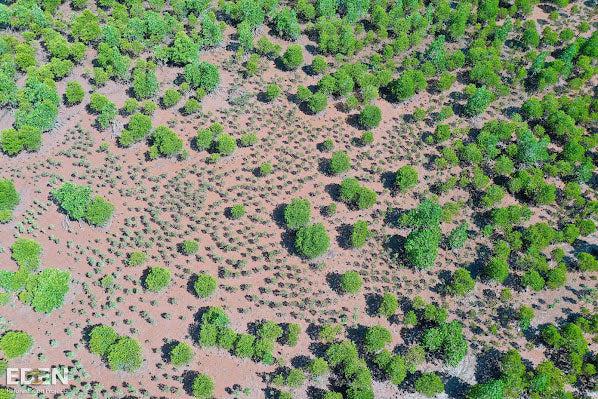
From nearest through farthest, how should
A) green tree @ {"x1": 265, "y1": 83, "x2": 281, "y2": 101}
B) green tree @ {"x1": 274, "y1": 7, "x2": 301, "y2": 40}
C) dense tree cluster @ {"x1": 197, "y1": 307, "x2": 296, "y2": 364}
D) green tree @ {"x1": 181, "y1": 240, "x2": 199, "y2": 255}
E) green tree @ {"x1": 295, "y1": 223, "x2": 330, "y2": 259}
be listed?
dense tree cluster @ {"x1": 197, "y1": 307, "x2": 296, "y2": 364}, green tree @ {"x1": 295, "y1": 223, "x2": 330, "y2": 259}, green tree @ {"x1": 181, "y1": 240, "x2": 199, "y2": 255}, green tree @ {"x1": 265, "y1": 83, "x2": 281, "y2": 101}, green tree @ {"x1": 274, "y1": 7, "x2": 301, "y2": 40}

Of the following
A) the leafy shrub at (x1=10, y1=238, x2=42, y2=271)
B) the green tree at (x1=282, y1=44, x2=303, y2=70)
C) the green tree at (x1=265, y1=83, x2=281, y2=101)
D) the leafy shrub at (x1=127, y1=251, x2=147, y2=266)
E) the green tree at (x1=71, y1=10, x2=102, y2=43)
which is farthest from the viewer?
the green tree at (x1=71, y1=10, x2=102, y2=43)

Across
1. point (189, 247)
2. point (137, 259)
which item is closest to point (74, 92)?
point (137, 259)

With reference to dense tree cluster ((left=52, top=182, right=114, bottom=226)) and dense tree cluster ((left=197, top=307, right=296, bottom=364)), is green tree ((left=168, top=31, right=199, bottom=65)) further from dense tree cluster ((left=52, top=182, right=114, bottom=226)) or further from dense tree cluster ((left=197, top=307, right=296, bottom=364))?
dense tree cluster ((left=197, top=307, right=296, bottom=364))

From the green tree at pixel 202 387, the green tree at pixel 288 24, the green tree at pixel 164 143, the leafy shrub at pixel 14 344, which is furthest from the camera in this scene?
the green tree at pixel 288 24

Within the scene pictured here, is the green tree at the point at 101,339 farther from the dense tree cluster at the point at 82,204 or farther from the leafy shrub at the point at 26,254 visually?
the dense tree cluster at the point at 82,204

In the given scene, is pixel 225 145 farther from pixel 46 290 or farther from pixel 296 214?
pixel 46 290

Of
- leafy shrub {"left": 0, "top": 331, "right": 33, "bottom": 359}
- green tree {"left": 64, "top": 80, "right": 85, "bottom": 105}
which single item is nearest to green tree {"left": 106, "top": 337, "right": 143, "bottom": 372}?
leafy shrub {"left": 0, "top": 331, "right": 33, "bottom": 359}

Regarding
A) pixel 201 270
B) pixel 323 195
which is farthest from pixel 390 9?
pixel 201 270

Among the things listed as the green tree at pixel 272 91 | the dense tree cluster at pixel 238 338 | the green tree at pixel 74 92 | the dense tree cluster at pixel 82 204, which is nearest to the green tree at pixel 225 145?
the green tree at pixel 272 91
